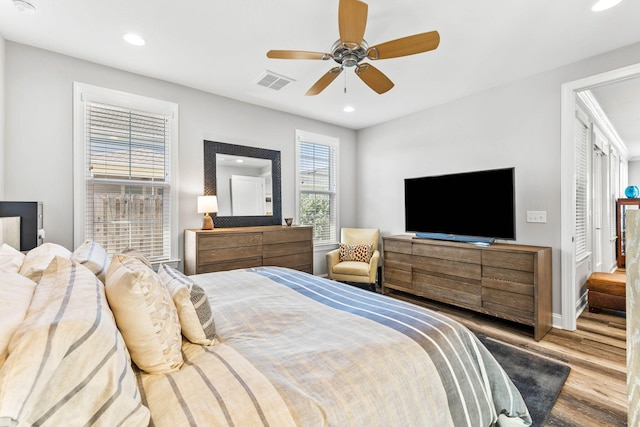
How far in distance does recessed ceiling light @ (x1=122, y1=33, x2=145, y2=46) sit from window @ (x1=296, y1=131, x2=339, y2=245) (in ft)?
7.61

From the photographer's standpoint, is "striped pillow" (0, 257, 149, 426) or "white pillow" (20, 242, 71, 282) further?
"white pillow" (20, 242, 71, 282)

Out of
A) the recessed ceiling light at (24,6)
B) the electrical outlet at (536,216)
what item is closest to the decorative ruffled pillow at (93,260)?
the recessed ceiling light at (24,6)

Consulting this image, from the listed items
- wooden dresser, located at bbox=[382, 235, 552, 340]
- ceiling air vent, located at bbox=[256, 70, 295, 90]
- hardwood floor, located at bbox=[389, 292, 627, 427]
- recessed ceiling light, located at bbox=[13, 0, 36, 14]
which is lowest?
hardwood floor, located at bbox=[389, 292, 627, 427]

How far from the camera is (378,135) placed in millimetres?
4984

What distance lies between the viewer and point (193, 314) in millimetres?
1224

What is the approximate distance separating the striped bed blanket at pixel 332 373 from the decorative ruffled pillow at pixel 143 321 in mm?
52

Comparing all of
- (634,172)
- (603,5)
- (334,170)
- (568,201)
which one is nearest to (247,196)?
(334,170)

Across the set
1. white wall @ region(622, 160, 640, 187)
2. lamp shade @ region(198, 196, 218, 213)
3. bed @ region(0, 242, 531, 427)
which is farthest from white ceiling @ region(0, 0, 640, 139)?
white wall @ region(622, 160, 640, 187)

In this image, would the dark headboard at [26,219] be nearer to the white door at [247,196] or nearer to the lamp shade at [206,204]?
the lamp shade at [206,204]

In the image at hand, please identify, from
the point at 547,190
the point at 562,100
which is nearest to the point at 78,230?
the point at 547,190

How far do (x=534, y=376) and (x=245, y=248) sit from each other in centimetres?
288

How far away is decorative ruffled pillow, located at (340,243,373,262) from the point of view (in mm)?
4391

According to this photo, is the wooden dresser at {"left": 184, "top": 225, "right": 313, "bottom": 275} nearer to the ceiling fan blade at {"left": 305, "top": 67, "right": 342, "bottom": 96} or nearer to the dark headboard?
the dark headboard

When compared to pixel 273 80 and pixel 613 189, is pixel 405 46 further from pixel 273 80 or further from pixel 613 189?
pixel 613 189
